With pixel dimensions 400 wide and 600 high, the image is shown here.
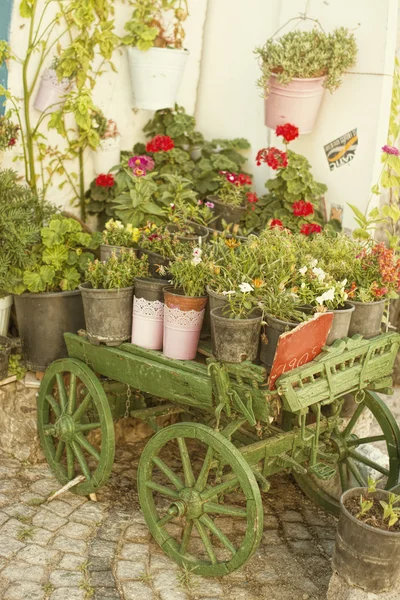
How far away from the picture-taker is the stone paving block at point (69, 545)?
13.0 feet

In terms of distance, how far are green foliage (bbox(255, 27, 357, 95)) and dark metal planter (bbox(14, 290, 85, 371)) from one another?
2.00 metres

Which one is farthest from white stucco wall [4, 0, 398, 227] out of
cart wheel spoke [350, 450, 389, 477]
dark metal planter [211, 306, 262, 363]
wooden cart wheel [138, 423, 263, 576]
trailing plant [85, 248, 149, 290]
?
wooden cart wheel [138, 423, 263, 576]

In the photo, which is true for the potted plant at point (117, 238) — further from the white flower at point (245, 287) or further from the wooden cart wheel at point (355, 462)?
the wooden cart wheel at point (355, 462)

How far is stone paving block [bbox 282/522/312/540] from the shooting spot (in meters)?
4.29

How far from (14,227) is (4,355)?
31.9 inches

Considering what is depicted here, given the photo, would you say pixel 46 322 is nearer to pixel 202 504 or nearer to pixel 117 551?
pixel 117 551

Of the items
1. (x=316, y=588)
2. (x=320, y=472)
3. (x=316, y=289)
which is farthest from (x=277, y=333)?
(x=316, y=588)

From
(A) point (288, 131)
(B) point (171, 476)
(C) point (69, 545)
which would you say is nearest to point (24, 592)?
(C) point (69, 545)

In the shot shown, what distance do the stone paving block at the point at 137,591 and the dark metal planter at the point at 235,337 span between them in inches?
46.3

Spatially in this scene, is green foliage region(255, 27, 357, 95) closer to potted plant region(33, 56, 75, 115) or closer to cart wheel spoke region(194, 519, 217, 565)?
potted plant region(33, 56, 75, 115)

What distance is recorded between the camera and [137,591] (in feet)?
12.1

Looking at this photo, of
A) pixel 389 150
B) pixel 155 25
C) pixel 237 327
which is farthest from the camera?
pixel 155 25

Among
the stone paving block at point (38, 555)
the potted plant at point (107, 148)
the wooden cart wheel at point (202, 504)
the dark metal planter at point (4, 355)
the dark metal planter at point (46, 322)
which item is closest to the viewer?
the wooden cart wheel at point (202, 504)

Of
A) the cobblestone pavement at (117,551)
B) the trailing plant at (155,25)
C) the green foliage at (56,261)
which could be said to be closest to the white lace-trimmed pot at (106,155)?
the trailing plant at (155,25)
